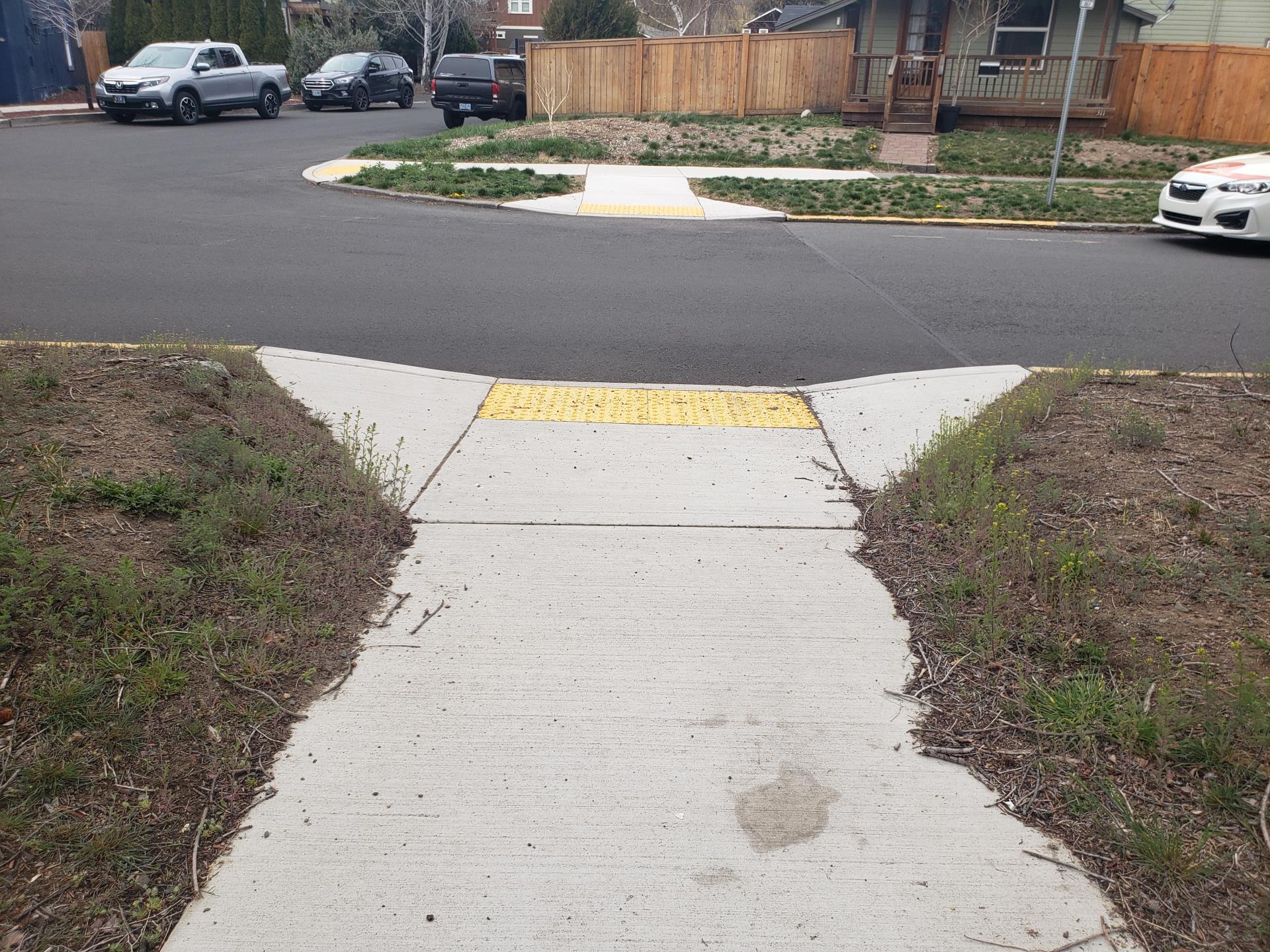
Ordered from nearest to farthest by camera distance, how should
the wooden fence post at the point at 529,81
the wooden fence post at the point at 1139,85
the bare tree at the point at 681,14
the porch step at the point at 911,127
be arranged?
the wooden fence post at the point at 1139,85
the porch step at the point at 911,127
the wooden fence post at the point at 529,81
the bare tree at the point at 681,14

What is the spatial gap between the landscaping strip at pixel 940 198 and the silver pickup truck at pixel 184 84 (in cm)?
1489

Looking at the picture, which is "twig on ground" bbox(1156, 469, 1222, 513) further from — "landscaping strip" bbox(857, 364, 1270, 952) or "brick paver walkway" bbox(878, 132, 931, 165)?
"brick paver walkway" bbox(878, 132, 931, 165)

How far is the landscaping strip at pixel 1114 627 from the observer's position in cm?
288

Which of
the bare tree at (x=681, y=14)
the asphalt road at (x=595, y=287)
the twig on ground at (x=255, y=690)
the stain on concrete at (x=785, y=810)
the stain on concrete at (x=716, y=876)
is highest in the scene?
the bare tree at (x=681, y=14)

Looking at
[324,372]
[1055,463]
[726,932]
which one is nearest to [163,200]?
[324,372]

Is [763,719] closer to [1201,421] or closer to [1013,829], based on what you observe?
[1013,829]

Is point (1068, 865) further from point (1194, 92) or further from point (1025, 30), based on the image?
point (1025, 30)

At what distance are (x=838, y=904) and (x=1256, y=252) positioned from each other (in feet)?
44.2

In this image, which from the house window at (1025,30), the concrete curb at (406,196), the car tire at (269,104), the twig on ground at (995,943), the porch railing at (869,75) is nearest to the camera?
the twig on ground at (995,943)

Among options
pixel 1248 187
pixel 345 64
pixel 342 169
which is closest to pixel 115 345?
pixel 342 169

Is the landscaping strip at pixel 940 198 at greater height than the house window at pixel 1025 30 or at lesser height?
lesser

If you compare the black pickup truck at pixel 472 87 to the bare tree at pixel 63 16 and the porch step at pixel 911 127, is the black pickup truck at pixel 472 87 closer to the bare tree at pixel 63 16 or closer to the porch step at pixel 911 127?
the porch step at pixel 911 127

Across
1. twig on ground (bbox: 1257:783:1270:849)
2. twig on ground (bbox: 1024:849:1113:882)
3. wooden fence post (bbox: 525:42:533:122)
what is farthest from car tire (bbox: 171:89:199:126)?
twig on ground (bbox: 1257:783:1270:849)

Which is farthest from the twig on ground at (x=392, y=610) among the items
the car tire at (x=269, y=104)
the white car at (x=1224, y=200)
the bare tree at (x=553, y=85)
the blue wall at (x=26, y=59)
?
the blue wall at (x=26, y=59)
